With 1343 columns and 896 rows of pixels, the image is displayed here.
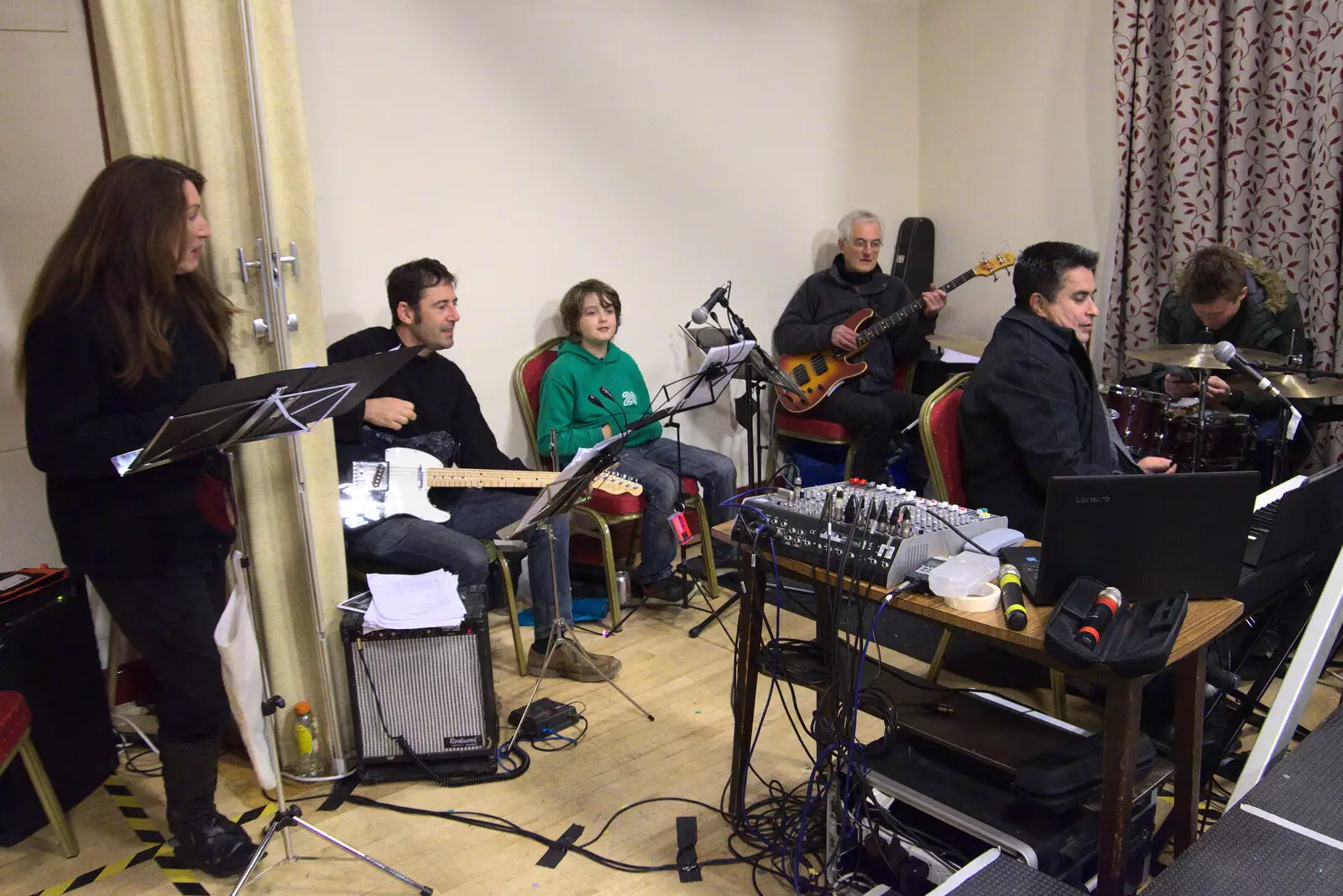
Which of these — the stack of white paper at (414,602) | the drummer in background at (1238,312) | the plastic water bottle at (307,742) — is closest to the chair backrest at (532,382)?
the stack of white paper at (414,602)

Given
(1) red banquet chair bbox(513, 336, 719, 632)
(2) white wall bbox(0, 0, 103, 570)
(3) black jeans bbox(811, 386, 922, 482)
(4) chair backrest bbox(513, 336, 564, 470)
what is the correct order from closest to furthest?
Result: (2) white wall bbox(0, 0, 103, 570), (1) red banquet chair bbox(513, 336, 719, 632), (4) chair backrest bbox(513, 336, 564, 470), (3) black jeans bbox(811, 386, 922, 482)

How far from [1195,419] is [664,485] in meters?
1.77

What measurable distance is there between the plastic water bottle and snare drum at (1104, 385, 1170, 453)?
8.77ft

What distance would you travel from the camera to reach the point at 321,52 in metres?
3.31

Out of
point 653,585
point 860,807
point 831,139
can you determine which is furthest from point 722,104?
point 860,807

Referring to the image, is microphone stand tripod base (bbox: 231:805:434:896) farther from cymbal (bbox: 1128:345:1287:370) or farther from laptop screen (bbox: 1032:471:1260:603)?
cymbal (bbox: 1128:345:1287:370)

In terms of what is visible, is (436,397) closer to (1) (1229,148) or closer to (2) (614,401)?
(2) (614,401)

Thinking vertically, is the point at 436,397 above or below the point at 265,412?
below

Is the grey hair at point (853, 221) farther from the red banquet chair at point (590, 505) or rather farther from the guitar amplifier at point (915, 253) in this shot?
the red banquet chair at point (590, 505)

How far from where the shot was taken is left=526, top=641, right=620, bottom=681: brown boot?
309cm

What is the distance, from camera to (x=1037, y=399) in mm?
2570

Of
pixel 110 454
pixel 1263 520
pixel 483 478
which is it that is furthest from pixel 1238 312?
pixel 110 454

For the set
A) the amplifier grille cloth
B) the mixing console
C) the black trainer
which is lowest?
the black trainer

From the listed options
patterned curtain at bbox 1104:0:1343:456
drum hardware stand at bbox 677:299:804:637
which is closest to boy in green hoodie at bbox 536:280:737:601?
drum hardware stand at bbox 677:299:804:637
